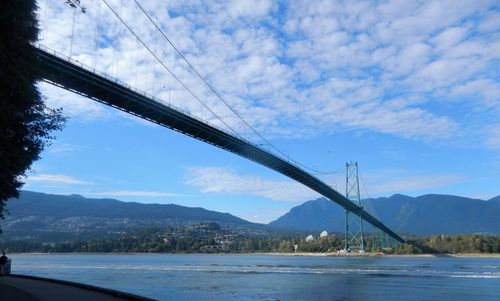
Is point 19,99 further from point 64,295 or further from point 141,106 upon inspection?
point 141,106

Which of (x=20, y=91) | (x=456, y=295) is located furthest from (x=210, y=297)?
(x=20, y=91)

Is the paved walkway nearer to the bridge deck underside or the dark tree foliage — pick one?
the dark tree foliage

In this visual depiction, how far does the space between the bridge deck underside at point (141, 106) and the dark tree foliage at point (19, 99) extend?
10.7ft

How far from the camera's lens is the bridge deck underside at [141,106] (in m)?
24.0

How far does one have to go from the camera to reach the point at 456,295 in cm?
2347

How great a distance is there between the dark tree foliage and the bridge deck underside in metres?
3.25

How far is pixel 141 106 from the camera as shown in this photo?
99.0 ft

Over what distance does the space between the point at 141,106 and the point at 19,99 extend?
21913 millimetres

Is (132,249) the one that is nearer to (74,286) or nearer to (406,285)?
(406,285)

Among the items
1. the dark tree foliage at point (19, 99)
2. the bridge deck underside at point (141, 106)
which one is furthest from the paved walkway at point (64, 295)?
the bridge deck underside at point (141, 106)

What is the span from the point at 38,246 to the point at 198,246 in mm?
42357

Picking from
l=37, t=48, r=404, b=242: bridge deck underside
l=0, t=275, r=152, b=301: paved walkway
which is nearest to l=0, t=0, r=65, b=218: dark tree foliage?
l=0, t=275, r=152, b=301: paved walkway

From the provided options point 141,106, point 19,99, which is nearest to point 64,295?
point 19,99

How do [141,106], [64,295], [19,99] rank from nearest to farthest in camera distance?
[19,99], [64,295], [141,106]
